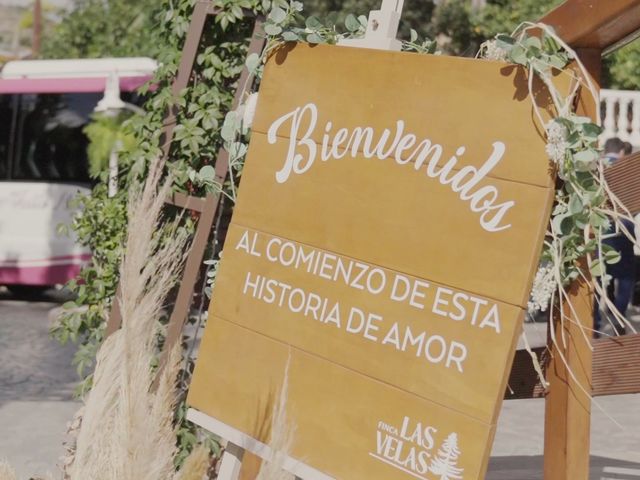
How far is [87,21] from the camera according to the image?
81.1 ft

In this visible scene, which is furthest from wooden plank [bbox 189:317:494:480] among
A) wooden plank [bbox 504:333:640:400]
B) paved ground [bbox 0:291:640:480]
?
paved ground [bbox 0:291:640:480]

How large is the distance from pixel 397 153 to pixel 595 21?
60 centimetres

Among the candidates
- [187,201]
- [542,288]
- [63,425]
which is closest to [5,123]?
[63,425]

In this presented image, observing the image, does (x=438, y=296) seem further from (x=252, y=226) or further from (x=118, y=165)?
(x=118, y=165)

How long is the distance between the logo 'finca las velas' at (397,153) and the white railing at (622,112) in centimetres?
1178

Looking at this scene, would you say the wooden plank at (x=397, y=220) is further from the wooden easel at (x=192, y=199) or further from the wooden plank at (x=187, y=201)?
the wooden plank at (x=187, y=201)

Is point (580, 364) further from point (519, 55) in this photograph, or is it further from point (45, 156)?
point (45, 156)

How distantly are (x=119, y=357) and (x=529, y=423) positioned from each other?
4686 mm

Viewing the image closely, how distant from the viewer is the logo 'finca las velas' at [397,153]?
2.85 m

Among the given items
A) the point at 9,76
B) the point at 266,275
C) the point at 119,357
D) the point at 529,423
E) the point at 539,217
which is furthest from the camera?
the point at 9,76

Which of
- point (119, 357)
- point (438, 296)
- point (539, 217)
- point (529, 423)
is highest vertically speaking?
point (539, 217)

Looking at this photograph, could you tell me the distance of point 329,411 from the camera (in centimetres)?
315

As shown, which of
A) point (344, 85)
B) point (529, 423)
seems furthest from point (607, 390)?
point (529, 423)

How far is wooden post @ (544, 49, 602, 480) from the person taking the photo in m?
2.92
